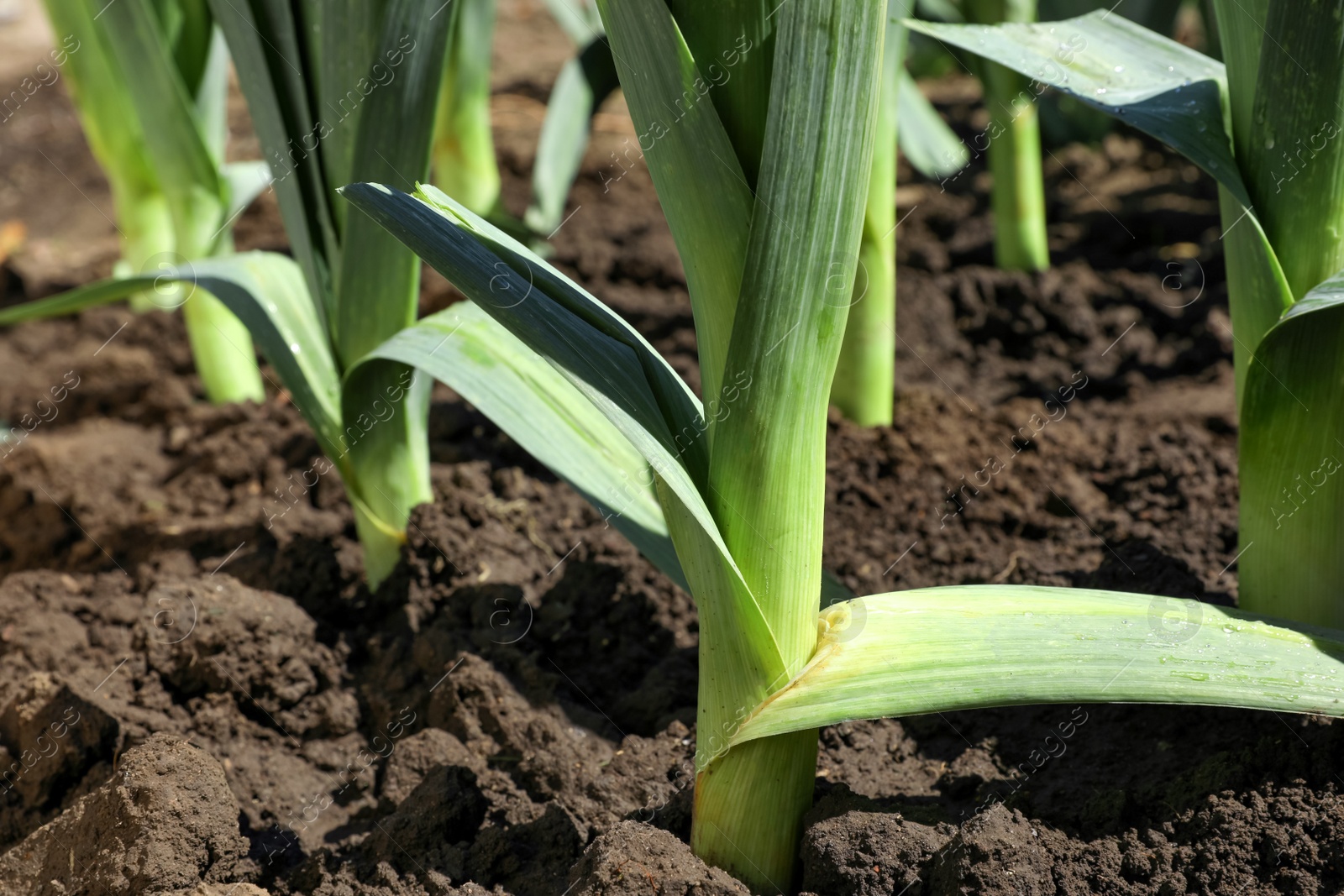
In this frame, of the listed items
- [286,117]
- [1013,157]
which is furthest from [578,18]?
[286,117]

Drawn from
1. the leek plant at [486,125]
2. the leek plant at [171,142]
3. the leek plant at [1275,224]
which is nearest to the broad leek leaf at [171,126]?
the leek plant at [171,142]

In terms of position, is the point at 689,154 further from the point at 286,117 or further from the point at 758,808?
the point at 286,117

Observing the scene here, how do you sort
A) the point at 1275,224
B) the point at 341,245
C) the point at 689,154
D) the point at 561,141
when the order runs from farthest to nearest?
the point at 561,141, the point at 341,245, the point at 1275,224, the point at 689,154

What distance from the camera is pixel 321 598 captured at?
141cm

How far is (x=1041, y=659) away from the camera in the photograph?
2.70 feet

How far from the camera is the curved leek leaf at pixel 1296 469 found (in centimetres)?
98

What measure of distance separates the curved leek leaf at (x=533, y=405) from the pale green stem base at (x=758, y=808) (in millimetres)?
280

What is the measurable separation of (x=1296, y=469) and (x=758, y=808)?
58cm

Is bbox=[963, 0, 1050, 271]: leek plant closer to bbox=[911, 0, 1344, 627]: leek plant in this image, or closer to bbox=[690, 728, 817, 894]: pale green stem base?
bbox=[911, 0, 1344, 627]: leek plant

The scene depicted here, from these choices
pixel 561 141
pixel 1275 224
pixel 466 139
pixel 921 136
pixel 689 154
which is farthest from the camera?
pixel 921 136

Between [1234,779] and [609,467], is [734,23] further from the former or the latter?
[1234,779]

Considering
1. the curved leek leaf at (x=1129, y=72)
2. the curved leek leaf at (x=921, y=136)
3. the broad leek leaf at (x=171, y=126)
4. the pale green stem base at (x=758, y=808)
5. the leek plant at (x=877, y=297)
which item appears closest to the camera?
the pale green stem base at (x=758, y=808)

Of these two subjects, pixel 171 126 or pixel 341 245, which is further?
pixel 171 126

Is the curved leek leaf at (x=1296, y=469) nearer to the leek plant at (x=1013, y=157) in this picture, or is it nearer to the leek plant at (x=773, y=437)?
the leek plant at (x=773, y=437)
